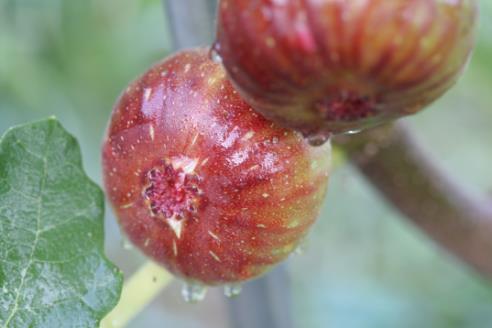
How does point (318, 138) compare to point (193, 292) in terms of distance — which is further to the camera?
point (193, 292)

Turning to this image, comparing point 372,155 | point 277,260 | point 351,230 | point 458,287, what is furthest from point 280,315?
point 351,230

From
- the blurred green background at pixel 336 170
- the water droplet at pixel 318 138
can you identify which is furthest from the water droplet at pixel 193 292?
the blurred green background at pixel 336 170

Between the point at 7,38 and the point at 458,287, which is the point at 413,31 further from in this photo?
the point at 458,287

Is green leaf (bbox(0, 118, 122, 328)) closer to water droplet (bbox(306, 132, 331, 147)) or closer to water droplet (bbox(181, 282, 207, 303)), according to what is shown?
water droplet (bbox(181, 282, 207, 303))

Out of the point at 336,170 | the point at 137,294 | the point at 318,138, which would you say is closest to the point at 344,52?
the point at 318,138

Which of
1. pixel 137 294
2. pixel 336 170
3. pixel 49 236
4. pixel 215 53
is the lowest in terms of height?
pixel 336 170

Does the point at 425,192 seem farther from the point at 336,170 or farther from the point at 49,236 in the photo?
the point at 49,236
